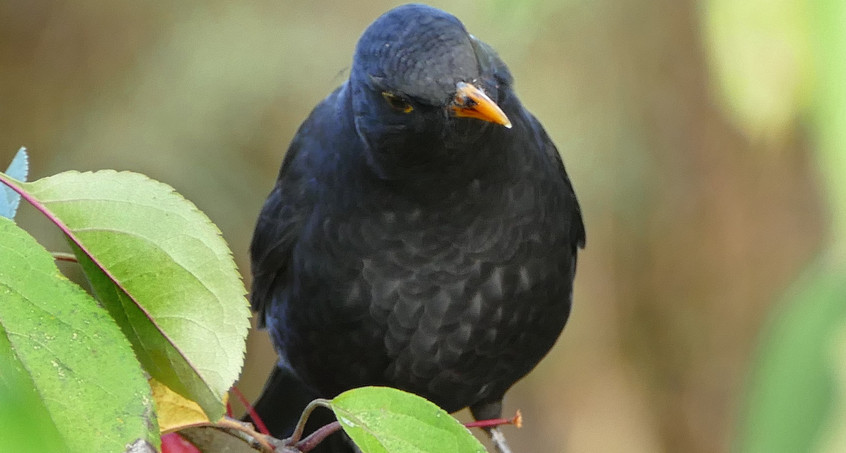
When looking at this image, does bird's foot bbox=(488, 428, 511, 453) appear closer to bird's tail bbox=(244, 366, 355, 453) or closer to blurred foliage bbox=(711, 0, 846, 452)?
bird's tail bbox=(244, 366, 355, 453)

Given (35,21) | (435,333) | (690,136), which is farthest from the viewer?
(35,21)

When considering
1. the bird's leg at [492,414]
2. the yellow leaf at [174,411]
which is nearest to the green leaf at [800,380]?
the yellow leaf at [174,411]

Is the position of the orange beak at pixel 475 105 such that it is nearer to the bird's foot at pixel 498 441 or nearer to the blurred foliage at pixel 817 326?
the blurred foliage at pixel 817 326

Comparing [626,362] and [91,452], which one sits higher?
[91,452]

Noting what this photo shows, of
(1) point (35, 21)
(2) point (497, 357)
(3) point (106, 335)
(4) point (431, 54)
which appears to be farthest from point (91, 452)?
(1) point (35, 21)

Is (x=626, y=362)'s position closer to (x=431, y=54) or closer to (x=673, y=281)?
(x=673, y=281)

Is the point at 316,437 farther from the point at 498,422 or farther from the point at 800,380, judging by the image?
the point at 800,380

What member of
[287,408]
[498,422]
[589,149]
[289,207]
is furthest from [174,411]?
[589,149]
